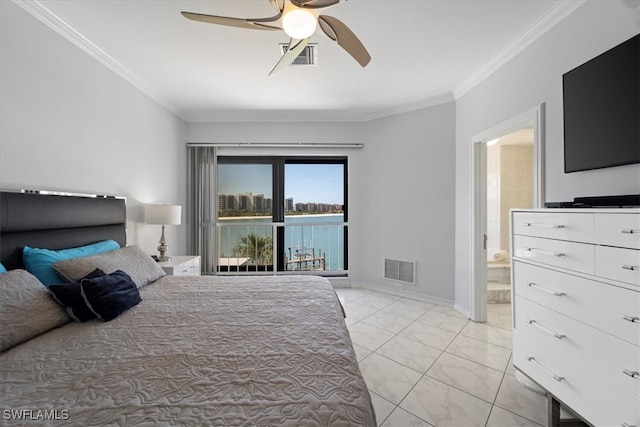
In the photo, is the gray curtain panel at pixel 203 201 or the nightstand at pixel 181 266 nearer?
the nightstand at pixel 181 266

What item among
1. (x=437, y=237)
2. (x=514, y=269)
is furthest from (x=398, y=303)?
(x=514, y=269)

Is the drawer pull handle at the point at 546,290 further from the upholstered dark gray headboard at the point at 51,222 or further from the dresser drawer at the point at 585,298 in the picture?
the upholstered dark gray headboard at the point at 51,222

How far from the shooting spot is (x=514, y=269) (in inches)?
72.3

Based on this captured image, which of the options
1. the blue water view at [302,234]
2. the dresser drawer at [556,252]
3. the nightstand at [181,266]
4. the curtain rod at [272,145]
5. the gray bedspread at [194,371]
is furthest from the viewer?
the blue water view at [302,234]

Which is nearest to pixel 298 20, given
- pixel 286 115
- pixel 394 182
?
pixel 286 115

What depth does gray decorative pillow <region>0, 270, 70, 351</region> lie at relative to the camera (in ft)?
3.84

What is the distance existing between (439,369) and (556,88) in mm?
2291

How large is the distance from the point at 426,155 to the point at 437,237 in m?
1.11

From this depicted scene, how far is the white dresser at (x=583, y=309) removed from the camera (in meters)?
1.12

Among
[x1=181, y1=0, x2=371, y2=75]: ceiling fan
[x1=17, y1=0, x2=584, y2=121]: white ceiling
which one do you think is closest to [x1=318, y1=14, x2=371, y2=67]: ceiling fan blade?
[x1=181, y1=0, x2=371, y2=75]: ceiling fan

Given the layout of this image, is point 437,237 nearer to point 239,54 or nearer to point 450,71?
point 450,71

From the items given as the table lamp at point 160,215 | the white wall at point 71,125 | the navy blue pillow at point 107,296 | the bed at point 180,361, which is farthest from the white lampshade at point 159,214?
the navy blue pillow at point 107,296

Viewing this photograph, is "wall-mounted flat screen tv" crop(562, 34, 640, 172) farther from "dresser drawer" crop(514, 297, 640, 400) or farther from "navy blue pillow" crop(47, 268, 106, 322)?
"navy blue pillow" crop(47, 268, 106, 322)

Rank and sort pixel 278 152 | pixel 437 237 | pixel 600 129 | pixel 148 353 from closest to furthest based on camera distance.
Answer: pixel 148 353 → pixel 600 129 → pixel 437 237 → pixel 278 152
